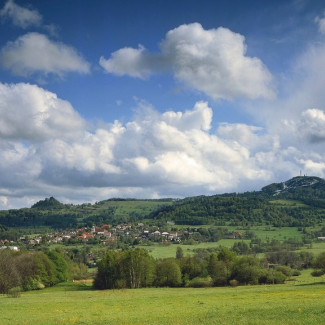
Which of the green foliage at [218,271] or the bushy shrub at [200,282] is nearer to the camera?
the green foliage at [218,271]

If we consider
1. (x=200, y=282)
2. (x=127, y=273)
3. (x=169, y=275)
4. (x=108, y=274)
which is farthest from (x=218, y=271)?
(x=108, y=274)

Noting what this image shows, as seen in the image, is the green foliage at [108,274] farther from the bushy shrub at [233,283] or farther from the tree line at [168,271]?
the bushy shrub at [233,283]

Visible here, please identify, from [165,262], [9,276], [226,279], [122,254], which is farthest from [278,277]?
[9,276]

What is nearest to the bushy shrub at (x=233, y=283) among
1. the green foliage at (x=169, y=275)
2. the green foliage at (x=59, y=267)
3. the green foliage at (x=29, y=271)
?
the green foliage at (x=169, y=275)

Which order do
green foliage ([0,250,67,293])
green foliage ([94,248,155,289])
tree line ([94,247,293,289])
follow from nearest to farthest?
tree line ([94,247,293,289]) → green foliage ([0,250,67,293]) → green foliage ([94,248,155,289])

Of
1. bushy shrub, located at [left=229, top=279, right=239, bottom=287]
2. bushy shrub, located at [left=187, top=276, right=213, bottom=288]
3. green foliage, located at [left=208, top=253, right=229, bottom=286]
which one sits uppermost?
green foliage, located at [left=208, top=253, right=229, bottom=286]

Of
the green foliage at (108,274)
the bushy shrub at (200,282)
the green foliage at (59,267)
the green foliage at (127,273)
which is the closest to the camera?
the bushy shrub at (200,282)

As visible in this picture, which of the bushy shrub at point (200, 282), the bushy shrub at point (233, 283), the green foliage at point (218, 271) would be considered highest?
the green foliage at point (218, 271)

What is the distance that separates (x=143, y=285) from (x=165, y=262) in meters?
9.26

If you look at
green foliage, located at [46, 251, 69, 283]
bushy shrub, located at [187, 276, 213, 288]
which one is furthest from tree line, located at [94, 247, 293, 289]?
green foliage, located at [46, 251, 69, 283]

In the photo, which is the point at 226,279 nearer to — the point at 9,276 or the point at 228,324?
the point at 9,276

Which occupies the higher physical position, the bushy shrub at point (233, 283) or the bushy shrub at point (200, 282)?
the bushy shrub at point (233, 283)

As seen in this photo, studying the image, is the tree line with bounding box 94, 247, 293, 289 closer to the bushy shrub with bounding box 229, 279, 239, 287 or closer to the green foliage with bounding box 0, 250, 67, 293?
the bushy shrub with bounding box 229, 279, 239, 287

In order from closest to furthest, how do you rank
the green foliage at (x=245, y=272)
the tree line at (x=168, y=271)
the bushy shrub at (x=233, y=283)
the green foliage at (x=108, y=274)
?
the bushy shrub at (x=233, y=283)
the green foliage at (x=245, y=272)
the tree line at (x=168, y=271)
the green foliage at (x=108, y=274)
